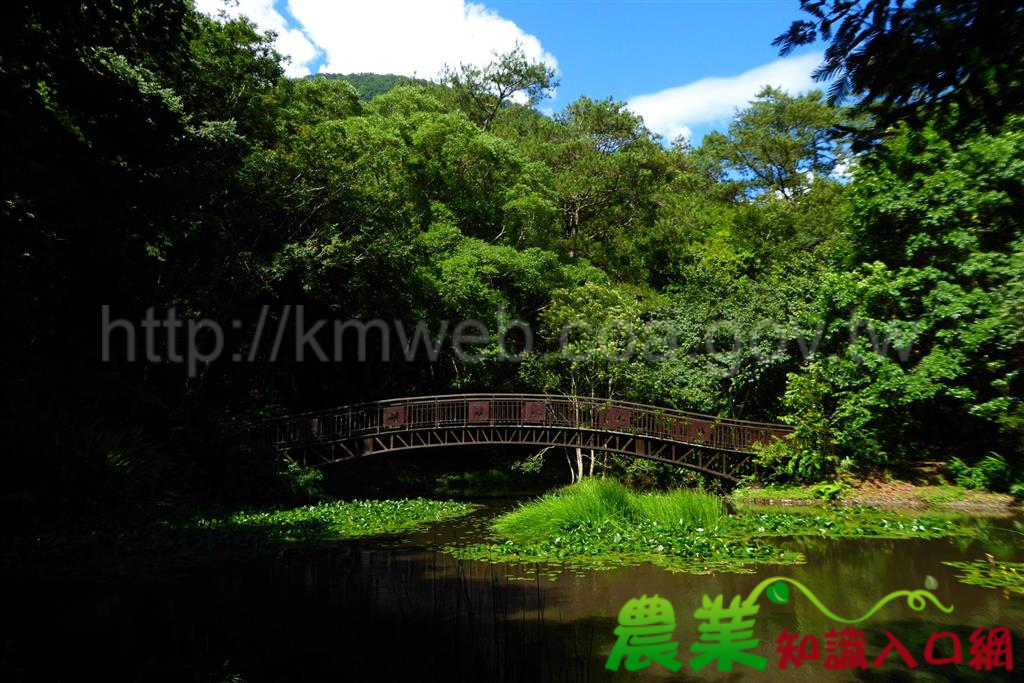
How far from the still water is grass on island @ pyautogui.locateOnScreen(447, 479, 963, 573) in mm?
520

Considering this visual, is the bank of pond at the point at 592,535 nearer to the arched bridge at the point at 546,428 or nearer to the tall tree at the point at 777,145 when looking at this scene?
the arched bridge at the point at 546,428

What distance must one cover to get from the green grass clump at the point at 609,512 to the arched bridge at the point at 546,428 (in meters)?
5.43

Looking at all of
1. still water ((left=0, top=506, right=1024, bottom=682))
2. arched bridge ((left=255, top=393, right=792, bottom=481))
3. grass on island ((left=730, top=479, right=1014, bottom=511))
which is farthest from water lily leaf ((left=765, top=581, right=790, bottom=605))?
arched bridge ((left=255, top=393, right=792, bottom=481))

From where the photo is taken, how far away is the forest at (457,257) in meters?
6.32

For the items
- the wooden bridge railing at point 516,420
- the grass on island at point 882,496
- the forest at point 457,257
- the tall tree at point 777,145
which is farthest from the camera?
the tall tree at point 777,145

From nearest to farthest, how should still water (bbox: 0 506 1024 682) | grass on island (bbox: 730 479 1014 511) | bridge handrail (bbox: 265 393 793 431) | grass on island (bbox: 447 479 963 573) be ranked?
1. still water (bbox: 0 506 1024 682)
2. grass on island (bbox: 447 479 963 573)
3. grass on island (bbox: 730 479 1014 511)
4. bridge handrail (bbox: 265 393 793 431)

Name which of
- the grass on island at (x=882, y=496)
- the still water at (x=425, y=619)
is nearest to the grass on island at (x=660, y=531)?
the still water at (x=425, y=619)

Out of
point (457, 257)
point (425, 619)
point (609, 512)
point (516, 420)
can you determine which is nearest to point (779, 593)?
point (425, 619)

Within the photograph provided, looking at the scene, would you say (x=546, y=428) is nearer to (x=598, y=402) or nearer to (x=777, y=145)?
(x=598, y=402)

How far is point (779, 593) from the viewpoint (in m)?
7.33

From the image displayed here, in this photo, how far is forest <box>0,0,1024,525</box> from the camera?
20.7 feet

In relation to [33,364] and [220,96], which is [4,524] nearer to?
[33,364]

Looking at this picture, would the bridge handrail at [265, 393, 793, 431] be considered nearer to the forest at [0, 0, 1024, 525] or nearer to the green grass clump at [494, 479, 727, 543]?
the forest at [0, 0, 1024, 525]

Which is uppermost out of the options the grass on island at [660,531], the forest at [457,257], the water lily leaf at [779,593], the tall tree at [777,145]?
the tall tree at [777,145]
